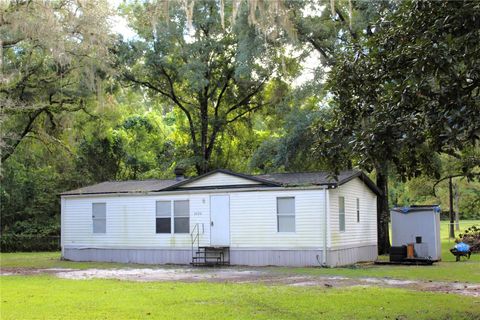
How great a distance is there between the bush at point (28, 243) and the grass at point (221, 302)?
16985mm

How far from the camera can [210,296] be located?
10258 millimetres

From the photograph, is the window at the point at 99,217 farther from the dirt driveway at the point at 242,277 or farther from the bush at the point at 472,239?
the bush at the point at 472,239

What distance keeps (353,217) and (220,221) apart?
182 inches

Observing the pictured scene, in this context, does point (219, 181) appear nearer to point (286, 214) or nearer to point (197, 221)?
point (197, 221)

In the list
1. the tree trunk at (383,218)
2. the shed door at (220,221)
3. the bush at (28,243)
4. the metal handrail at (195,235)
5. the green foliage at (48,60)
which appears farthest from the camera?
the bush at (28,243)

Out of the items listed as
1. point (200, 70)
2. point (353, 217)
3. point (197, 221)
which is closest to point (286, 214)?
point (353, 217)

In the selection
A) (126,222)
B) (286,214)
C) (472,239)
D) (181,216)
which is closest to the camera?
(286,214)

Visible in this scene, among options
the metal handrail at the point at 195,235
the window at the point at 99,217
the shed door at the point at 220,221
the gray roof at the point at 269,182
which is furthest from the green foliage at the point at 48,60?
the metal handrail at the point at 195,235

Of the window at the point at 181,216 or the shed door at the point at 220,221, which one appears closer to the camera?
the shed door at the point at 220,221

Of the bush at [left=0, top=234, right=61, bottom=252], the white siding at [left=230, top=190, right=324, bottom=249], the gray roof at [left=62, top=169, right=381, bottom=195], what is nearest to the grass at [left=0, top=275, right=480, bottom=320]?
the gray roof at [left=62, top=169, right=381, bottom=195]

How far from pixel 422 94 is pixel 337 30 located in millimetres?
16809

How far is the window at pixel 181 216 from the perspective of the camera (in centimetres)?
1911

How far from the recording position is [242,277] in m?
14.1

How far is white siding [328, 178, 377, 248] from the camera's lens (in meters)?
17.3
